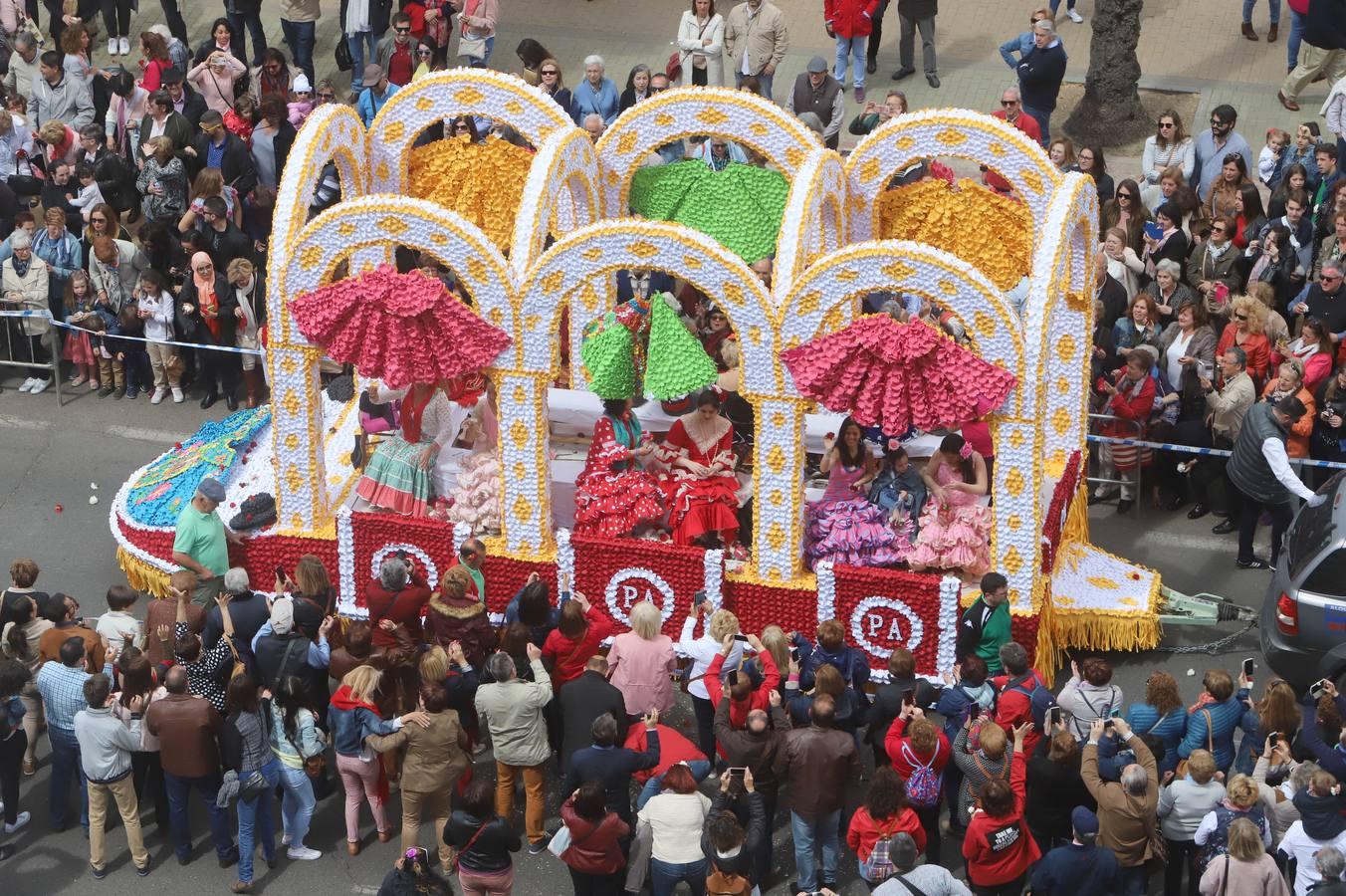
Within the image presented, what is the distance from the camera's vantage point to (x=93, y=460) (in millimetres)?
18609

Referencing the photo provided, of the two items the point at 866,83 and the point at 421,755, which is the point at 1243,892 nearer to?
the point at 421,755

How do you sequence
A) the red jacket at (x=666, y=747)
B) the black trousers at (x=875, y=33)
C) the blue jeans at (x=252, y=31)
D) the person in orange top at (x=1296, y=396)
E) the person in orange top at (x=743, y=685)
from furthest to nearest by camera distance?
the blue jeans at (x=252, y=31)
the black trousers at (x=875, y=33)
the person in orange top at (x=1296, y=396)
the person in orange top at (x=743, y=685)
the red jacket at (x=666, y=747)

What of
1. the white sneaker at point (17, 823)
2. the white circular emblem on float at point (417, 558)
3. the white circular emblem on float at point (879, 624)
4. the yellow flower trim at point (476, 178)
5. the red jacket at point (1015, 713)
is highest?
the yellow flower trim at point (476, 178)

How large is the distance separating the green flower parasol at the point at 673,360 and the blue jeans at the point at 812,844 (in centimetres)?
333

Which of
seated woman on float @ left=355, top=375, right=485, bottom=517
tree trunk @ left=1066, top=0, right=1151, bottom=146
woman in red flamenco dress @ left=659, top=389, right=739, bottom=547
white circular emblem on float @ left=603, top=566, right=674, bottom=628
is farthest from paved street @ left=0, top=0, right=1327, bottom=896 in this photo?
seated woman on float @ left=355, top=375, right=485, bottom=517

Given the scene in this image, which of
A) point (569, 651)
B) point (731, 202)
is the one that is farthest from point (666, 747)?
point (731, 202)

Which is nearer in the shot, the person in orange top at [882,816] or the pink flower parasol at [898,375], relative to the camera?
the person in orange top at [882,816]

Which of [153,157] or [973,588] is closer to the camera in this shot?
[973,588]

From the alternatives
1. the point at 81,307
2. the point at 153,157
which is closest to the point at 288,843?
the point at 81,307

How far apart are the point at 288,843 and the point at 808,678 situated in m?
3.49

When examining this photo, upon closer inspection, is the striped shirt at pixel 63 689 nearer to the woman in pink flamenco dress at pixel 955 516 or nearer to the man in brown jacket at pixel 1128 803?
the woman in pink flamenco dress at pixel 955 516

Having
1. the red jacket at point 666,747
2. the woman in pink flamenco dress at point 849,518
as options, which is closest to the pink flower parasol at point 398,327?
the woman in pink flamenco dress at point 849,518

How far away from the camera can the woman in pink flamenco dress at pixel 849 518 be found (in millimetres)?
15062

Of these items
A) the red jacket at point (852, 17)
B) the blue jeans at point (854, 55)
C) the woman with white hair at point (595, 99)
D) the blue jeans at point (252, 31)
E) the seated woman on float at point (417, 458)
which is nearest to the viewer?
the seated woman on float at point (417, 458)
